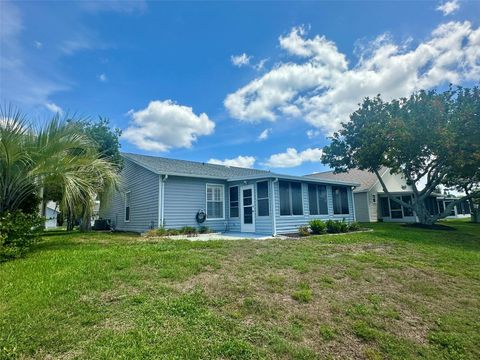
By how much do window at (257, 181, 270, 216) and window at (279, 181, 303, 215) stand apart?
738mm

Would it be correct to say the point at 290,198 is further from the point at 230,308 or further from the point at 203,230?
the point at 230,308

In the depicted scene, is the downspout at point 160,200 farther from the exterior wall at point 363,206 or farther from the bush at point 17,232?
the exterior wall at point 363,206

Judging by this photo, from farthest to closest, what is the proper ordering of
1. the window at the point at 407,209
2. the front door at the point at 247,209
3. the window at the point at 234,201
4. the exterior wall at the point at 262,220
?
the window at the point at 407,209, the window at the point at 234,201, the front door at the point at 247,209, the exterior wall at the point at 262,220

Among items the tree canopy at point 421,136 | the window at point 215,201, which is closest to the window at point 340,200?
the tree canopy at point 421,136

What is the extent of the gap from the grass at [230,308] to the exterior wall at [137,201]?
6.38 metres

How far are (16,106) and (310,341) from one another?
321 inches

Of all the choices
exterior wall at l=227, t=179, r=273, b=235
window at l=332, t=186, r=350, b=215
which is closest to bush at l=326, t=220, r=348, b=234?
window at l=332, t=186, r=350, b=215

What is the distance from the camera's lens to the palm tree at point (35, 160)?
21.6 ft

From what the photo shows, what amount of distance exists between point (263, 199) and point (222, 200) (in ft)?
8.32

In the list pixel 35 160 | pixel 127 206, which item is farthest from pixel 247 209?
pixel 35 160

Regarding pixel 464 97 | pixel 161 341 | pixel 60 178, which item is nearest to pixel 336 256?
pixel 161 341

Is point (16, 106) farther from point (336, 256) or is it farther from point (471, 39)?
point (471, 39)

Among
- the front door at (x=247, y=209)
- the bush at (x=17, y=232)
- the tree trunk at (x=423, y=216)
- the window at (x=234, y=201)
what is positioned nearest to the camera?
the bush at (x=17, y=232)

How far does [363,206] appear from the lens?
24125mm
